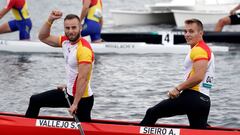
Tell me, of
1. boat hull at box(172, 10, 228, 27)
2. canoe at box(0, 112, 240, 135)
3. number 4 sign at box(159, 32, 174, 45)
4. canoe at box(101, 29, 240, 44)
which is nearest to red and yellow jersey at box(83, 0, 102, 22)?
number 4 sign at box(159, 32, 174, 45)

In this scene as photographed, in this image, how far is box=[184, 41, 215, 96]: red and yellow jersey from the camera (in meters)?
9.97

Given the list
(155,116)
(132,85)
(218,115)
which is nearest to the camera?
(155,116)

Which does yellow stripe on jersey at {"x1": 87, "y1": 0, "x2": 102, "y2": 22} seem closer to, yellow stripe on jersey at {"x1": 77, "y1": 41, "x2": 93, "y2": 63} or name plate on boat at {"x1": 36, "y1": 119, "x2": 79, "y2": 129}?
name plate on boat at {"x1": 36, "y1": 119, "x2": 79, "y2": 129}

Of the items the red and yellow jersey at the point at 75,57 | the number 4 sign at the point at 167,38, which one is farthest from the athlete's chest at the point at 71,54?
the number 4 sign at the point at 167,38

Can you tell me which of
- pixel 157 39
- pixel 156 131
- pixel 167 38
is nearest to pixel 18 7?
pixel 167 38

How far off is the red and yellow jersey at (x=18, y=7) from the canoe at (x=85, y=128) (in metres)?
9.98

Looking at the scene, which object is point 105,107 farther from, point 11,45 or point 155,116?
point 11,45

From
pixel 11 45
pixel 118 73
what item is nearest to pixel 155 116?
pixel 118 73

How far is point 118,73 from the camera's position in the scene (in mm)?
19062

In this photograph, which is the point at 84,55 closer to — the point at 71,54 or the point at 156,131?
the point at 71,54

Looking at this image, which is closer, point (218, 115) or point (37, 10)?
point (218, 115)

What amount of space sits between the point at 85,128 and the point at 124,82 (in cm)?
746

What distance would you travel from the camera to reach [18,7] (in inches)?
818

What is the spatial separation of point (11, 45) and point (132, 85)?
5.17 m
